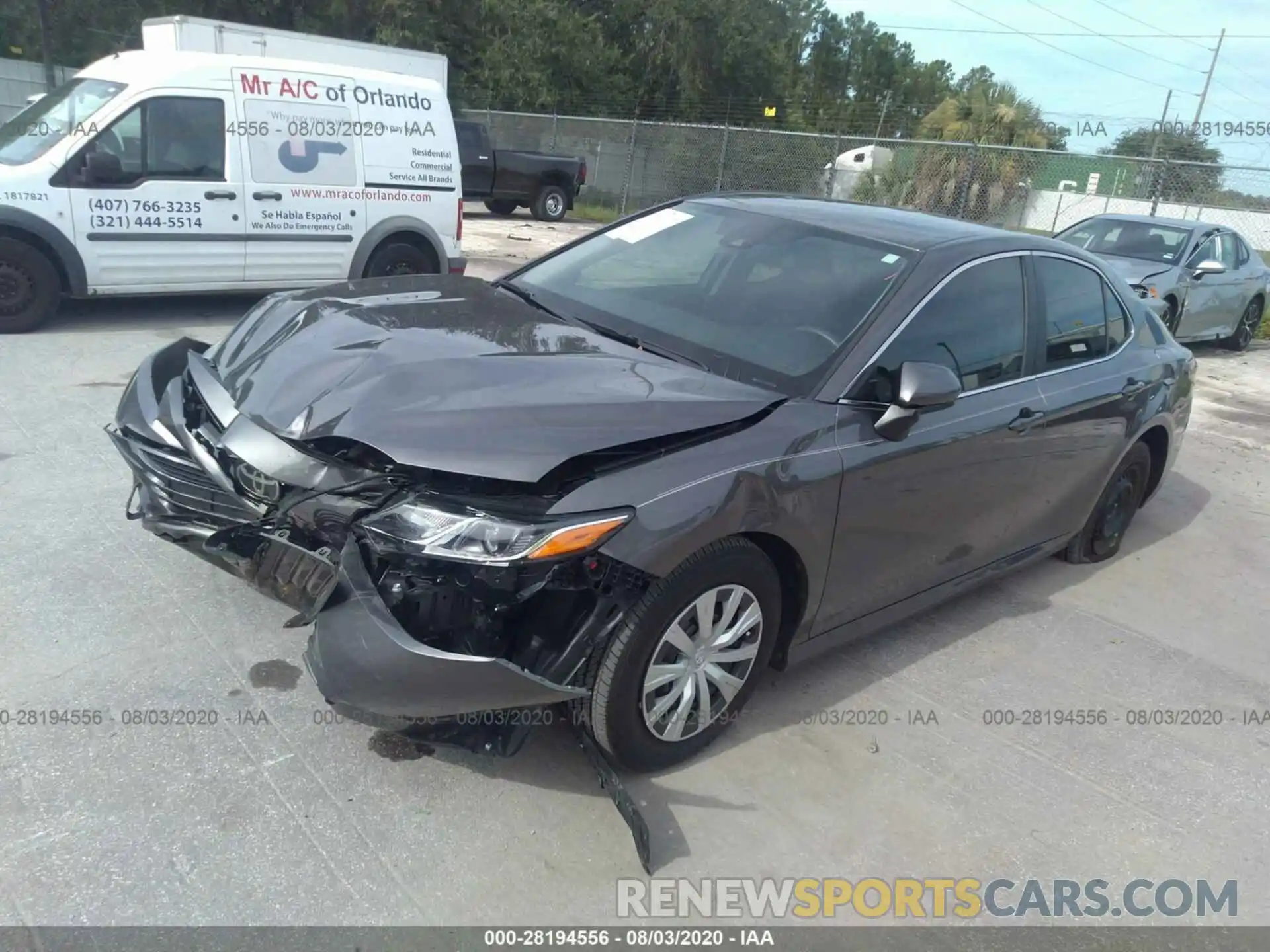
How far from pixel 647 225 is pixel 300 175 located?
192 inches

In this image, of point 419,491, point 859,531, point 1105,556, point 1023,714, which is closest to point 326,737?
point 419,491

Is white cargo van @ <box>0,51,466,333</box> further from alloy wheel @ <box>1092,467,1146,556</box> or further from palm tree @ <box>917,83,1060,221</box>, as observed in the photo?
palm tree @ <box>917,83,1060,221</box>

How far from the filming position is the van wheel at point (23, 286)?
721 cm

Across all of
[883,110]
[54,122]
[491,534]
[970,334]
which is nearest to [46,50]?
[54,122]

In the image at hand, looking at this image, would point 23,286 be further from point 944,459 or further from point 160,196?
point 944,459

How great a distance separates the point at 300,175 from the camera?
823 centimetres

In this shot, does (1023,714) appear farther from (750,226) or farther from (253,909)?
(253,909)

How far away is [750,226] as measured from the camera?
412 centimetres

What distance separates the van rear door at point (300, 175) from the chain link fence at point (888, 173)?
950 centimetres

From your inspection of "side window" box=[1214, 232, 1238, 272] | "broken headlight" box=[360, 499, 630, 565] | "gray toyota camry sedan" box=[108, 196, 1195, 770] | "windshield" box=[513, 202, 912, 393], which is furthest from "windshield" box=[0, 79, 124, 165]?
"side window" box=[1214, 232, 1238, 272]

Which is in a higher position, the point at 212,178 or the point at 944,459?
the point at 212,178

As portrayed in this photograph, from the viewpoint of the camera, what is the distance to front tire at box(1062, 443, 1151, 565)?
5.10 meters

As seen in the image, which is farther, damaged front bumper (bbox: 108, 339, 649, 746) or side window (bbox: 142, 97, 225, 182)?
side window (bbox: 142, 97, 225, 182)

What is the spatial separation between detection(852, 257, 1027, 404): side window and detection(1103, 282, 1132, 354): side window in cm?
85
